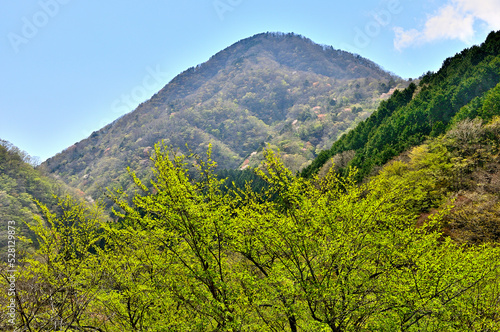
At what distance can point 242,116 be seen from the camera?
123 m

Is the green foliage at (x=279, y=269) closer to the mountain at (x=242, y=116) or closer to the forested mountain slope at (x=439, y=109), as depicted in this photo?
the forested mountain slope at (x=439, y=109)

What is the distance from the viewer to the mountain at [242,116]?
84500 mm

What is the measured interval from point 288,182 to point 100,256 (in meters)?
8.17

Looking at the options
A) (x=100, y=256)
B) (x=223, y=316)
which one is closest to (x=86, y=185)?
(x=100, y=256)

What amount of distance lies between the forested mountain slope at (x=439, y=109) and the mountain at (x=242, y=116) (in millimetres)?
19795

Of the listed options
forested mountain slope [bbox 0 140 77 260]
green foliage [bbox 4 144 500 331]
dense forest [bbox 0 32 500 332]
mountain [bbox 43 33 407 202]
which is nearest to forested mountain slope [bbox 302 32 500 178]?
mountain [bbox 43 33 407 202]

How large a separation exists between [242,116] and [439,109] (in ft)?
318

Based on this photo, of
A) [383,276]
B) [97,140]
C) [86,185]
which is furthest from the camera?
[97,140]

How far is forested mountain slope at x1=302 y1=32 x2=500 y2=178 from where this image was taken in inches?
1059

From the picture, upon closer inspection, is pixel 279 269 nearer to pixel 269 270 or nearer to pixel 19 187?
pixel 269 270

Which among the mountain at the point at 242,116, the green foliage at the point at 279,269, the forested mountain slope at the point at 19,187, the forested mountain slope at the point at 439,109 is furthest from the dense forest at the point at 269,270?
the mountain at the point at 242,116

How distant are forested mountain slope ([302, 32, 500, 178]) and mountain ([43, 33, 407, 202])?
19.8m

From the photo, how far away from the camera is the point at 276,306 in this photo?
6.00m

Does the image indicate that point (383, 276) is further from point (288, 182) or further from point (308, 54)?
point (308, 54)
